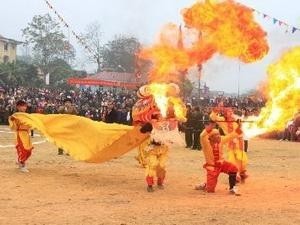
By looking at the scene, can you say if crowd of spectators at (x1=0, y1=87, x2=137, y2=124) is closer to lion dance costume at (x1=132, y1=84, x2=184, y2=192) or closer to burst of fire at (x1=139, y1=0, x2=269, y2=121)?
burst of fire at (x1=139, y1=0, x2=269, y2=121)

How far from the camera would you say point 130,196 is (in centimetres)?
988

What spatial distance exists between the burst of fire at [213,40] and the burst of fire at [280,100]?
2.03 m

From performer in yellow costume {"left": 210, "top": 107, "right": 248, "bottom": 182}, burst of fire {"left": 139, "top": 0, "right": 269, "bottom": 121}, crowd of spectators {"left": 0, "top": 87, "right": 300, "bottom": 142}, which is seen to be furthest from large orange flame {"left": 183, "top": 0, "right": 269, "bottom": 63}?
crowd of spectators {"left": 0, "top": 87, "right": 300, "bottom": 142}

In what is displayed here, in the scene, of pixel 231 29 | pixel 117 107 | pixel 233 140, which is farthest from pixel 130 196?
pixel 117 107

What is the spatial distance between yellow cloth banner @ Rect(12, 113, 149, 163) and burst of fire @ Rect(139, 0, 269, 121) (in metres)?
2.08

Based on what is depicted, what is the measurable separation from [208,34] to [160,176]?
4.41 metres

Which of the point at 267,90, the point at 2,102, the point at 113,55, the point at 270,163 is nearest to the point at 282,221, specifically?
the point at 267,90

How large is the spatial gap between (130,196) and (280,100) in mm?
3713

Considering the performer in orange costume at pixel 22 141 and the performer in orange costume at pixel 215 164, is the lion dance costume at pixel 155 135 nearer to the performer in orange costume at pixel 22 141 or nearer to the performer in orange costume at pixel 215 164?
the performer in orange costume at pixel 215 164

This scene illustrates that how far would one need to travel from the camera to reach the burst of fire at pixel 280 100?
36.3ft

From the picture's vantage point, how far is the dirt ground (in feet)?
26.6

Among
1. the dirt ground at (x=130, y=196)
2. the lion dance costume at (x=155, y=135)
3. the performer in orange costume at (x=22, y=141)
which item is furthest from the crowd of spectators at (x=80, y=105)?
the lion dance costume at (x=155, y=135)

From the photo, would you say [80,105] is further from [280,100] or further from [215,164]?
[215,164]

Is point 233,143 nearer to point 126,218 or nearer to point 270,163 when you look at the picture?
point 126,218
